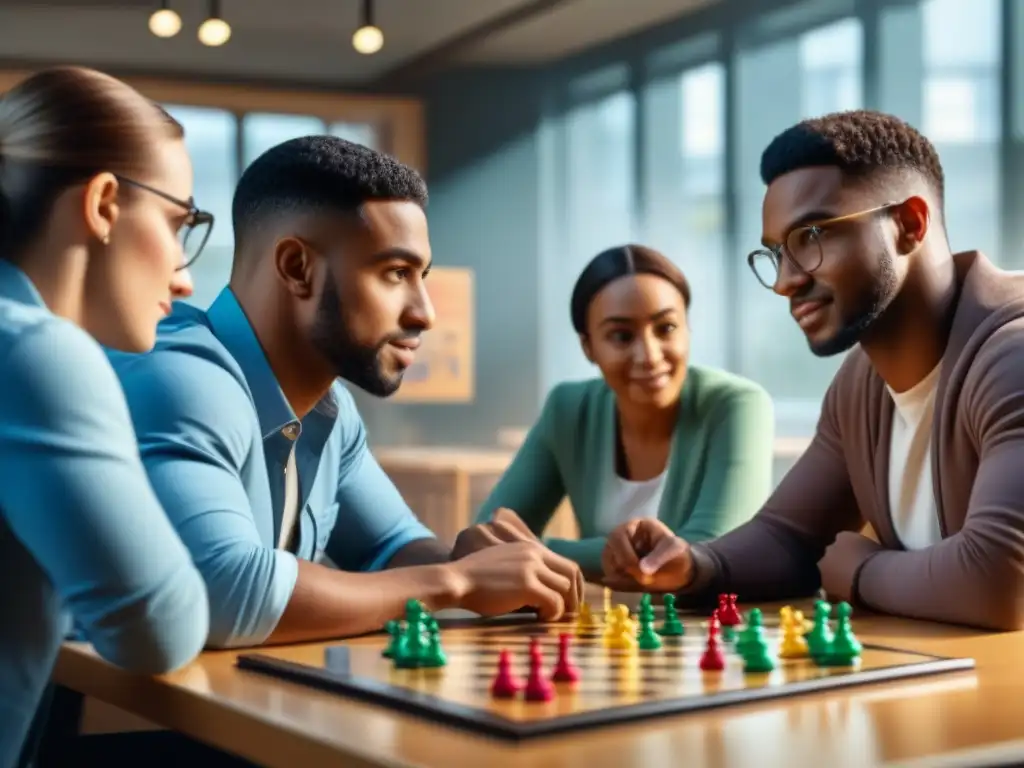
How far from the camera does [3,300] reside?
1.34 m

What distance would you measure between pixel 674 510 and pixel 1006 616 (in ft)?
4.51

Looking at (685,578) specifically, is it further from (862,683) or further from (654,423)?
(654,423)

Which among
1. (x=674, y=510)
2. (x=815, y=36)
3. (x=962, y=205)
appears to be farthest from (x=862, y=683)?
(x=815, y=36)

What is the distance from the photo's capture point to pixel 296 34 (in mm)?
8547

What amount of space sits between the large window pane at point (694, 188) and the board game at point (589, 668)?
5972 mm

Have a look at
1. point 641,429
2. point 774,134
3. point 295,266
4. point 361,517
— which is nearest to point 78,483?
point 295,266

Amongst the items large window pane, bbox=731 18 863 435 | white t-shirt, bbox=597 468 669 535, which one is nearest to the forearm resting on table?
white t-shirt, bbox=597 468 669 535

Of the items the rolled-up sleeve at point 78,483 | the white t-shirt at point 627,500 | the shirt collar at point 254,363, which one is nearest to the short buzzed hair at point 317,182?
the shirt collar at point 254,363

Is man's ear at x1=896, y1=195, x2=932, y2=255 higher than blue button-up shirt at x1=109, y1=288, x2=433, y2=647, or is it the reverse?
man's ear at x1=896, y1=195, x2=932, y2=255

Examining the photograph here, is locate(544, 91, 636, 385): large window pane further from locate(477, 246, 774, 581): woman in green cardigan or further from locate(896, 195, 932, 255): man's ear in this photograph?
locate(896, 195, 932, 255): man's ear

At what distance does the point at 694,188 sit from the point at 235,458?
6327mm

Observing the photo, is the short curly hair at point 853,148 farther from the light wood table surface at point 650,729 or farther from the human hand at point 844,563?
the light wood table surface at point 650,729

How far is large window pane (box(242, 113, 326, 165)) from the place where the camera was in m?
9.11

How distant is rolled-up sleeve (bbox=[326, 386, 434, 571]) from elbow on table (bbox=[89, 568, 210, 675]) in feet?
2.78
